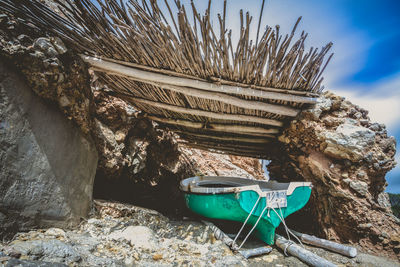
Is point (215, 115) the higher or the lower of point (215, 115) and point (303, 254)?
the higher

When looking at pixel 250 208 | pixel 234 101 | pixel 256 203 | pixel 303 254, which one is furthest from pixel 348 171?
pixel 234 101

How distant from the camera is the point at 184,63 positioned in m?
2.94

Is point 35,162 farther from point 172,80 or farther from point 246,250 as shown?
point 246,250

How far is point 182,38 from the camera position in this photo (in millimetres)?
2602

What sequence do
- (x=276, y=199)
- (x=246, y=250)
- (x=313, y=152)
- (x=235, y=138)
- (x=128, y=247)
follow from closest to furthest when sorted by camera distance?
(x=128, y=247), (x=246, y=250), (x=276, y=199), (x=313, y=152), (x=235, y=138)

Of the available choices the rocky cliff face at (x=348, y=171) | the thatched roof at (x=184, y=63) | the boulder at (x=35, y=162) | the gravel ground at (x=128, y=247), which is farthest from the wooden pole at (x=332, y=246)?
the boulder at (x=35, y=162)

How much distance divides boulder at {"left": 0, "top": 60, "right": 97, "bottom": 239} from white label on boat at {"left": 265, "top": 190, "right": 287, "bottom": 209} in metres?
2.78

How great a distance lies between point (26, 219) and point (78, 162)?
2.76 ft

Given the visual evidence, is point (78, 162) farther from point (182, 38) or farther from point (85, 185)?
point (182, 38)

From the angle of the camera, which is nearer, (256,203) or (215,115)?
(256,203)

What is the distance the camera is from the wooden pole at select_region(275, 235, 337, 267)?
2453 millimetres

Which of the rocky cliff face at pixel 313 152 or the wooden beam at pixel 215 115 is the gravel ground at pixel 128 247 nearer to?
the rocky cliff face at pixel 313 152

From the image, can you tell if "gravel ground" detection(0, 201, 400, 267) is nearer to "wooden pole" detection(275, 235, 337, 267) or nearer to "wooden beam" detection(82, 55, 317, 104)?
"wooden pole" detection(275, 235, 337, 267)

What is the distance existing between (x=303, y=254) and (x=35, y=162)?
3.53 m
